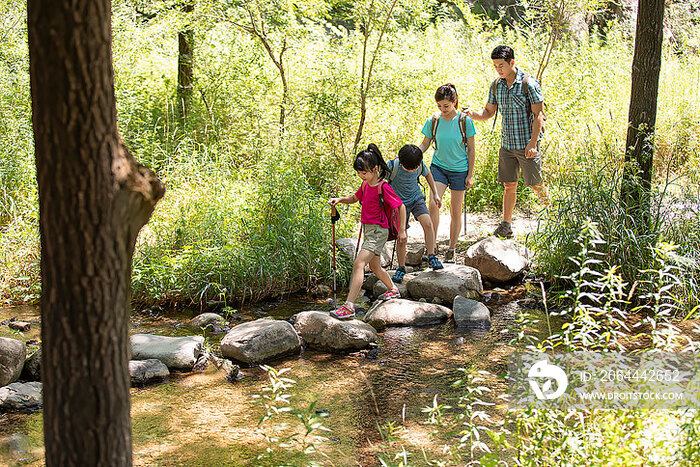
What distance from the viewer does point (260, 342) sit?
18.1ft

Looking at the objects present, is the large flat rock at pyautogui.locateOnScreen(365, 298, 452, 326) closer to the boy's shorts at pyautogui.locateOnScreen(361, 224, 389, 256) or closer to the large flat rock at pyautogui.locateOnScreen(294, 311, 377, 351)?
the large flat rock at pyautogui.locateOnScreen(294, 311, 377, 351)

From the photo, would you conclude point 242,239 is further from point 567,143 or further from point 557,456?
point 557,456

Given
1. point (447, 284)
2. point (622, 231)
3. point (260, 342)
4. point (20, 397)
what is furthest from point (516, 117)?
point (20, 397)

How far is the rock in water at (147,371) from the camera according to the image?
5137mm

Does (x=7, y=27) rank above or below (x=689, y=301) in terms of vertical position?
above

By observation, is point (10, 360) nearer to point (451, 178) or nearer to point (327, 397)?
point (327, 397)

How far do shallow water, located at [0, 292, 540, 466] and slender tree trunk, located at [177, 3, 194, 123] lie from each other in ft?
17.8

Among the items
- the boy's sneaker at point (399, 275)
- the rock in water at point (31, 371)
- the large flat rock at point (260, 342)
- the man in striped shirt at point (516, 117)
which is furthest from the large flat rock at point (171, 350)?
the man in striped shirt at point (516, 117)

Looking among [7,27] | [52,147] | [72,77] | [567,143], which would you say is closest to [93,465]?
[52,147]

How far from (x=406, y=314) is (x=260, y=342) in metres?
1.48

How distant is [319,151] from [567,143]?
11.3ft

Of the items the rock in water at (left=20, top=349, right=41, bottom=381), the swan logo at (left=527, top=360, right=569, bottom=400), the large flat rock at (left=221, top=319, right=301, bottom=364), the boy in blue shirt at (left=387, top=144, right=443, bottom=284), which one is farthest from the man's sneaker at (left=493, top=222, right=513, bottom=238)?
the rock in water at (left=20, top=349, right=41, bottom=381)

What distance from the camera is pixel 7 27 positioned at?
10500 millimetres

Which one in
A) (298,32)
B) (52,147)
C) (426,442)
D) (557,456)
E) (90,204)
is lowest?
(426,442)
